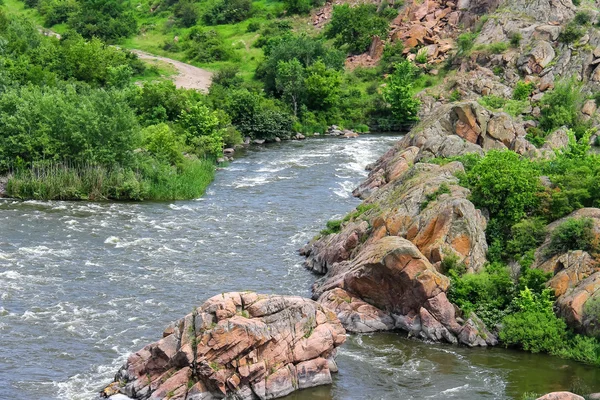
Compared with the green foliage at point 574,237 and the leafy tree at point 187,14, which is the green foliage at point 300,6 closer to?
the leafy tree at point 187,14

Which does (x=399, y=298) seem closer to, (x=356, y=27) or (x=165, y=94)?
(x=165, y=94)

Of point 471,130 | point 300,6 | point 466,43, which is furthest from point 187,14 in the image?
point 471,130

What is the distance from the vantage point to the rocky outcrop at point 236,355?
1357 inches

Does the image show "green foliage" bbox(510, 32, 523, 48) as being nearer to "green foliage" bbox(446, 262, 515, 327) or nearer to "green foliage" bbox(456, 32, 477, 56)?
"green foliage" bbox(456, 32, 477, 56)

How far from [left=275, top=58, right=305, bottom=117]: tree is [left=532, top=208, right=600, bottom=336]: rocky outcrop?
61.8m

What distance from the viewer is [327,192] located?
72188 millimetres

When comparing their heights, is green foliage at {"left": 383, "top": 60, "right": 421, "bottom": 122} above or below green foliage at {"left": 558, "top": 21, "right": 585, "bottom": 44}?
below

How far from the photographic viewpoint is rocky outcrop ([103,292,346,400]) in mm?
34469

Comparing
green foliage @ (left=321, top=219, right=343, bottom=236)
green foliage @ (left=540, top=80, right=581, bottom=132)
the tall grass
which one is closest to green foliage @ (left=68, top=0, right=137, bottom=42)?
the tall grass

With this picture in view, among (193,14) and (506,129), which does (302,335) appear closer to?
(506,129)

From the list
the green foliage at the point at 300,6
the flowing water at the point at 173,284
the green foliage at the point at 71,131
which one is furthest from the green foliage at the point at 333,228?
the green foliage at the point at 300,6

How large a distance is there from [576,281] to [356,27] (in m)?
88.0

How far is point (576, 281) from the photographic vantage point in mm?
42875

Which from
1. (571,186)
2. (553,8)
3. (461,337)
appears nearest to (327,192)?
(571,186)
